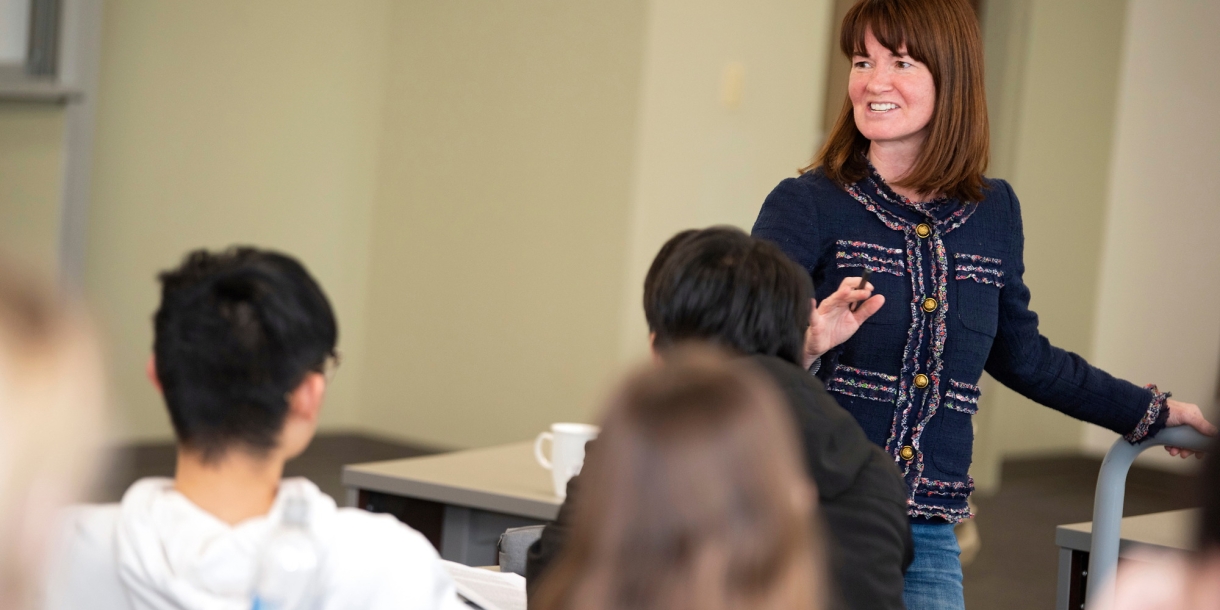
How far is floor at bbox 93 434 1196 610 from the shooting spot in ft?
13.6

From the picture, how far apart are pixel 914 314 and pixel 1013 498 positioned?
4.63m

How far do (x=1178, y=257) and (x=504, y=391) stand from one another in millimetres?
3838

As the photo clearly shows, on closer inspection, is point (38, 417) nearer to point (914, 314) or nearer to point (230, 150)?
point (914, 314)

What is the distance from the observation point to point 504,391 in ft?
17.8

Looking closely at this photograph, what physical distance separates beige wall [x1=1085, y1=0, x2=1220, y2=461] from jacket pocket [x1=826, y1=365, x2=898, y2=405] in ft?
18.0

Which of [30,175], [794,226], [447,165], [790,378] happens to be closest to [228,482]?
[790,378]

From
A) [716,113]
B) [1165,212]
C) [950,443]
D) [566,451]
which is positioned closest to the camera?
[950,443]

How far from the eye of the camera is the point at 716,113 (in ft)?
17.0

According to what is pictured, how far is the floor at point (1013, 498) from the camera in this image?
13.6ft

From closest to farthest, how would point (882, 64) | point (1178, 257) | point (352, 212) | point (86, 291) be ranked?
point (882, 64) → point (86, 291) → point (352, 212) → point (1178, 257)

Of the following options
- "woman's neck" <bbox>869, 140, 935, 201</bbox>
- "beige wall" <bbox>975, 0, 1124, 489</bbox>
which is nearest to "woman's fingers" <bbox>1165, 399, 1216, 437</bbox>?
"woman's neck" <bbox>869, 140, 935, 201</bbox>

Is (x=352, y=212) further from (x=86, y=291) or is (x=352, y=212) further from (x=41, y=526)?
(x=41, y=526)

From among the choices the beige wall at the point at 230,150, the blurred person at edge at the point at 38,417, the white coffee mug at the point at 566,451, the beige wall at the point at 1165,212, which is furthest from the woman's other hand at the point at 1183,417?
the beige wall at the point at 1165,212

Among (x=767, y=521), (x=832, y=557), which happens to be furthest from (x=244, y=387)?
(x=832, y=557)
